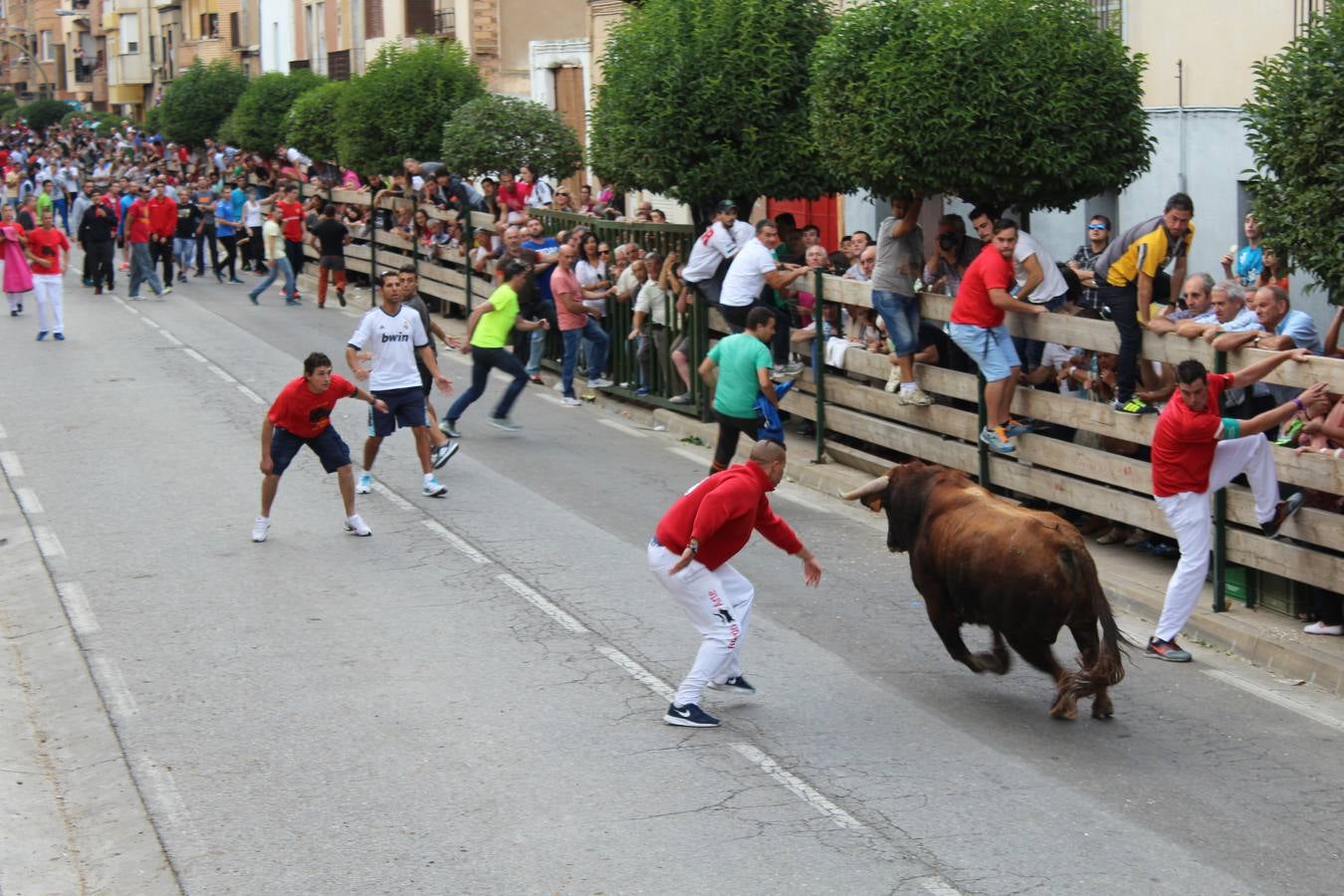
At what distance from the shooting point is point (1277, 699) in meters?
9.38

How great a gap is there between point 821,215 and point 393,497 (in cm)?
1190

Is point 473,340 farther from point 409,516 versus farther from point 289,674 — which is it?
point 289,674

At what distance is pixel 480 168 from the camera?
84.1 ft

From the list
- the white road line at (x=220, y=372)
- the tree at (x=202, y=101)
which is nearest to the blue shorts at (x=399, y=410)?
the white road line at (x=220, y=372)

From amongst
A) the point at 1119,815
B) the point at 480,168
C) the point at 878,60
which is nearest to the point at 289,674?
the point at 1119,815

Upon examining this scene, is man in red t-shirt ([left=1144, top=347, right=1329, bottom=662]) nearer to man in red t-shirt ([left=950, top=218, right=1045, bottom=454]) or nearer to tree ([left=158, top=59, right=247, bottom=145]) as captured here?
man in red t-shirt ([left=950, top=218, right=1045, bottom=454])

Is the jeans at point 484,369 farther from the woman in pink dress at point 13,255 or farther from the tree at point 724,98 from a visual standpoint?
the woman in pink dress at point 13,255

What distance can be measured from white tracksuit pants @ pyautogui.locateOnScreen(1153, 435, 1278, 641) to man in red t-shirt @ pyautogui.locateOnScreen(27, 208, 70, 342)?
18190 millimetres

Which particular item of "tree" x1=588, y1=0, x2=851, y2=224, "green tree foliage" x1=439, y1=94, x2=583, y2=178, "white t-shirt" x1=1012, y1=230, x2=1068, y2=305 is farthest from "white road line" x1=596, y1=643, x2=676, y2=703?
"green tree foliage" x1=439, y1=94, x2=583, y2=178

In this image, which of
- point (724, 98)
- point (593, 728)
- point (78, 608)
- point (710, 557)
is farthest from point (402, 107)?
point (593, 728)

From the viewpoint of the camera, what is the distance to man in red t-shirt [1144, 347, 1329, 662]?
383 inches

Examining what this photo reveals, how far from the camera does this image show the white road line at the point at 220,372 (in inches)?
812

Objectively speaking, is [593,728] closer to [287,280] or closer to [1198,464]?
[1198,464]

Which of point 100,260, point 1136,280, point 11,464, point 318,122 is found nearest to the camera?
point 1136,280
